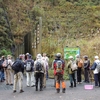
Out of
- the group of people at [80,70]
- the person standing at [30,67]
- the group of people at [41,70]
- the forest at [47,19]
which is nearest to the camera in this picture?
the group of people at [41,70]

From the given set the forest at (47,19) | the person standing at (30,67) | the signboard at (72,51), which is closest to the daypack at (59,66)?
the person standing at (30,67)

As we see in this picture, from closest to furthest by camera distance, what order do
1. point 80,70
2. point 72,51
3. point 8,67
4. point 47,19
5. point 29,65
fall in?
point 29,65, point 8,67, point 80,70, point 72,51, point 47,19

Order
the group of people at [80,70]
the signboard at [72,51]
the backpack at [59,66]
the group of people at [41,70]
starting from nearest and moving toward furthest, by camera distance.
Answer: the backpack at [59,66], the group of people at [41,70], the group of people at [80,70], the signboard at [72,51]

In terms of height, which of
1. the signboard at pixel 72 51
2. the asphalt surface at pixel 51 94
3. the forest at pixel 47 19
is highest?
the forest at pixel 47 19

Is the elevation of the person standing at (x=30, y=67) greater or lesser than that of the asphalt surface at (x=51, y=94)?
greater

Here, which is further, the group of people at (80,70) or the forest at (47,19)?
the forest at (47,19)

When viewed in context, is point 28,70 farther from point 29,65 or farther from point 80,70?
point 80,70

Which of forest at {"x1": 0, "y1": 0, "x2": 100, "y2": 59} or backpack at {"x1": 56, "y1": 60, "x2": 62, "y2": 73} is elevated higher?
forest at {"x1": 0, "y1": 0, "x2": 100, "y2": 59}

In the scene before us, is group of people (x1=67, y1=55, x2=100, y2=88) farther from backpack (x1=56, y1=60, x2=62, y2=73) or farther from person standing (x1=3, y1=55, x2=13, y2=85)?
person standing (x1=3, y1=55, x2=13, y2=85)

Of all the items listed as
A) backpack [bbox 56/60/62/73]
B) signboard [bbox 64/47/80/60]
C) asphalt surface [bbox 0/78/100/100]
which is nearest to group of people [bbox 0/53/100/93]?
backpack [bbox 56/60/62/73]

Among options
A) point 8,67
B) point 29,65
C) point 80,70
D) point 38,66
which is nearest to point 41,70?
point 38,66

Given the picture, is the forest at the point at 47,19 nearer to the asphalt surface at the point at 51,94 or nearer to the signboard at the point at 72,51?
the signboard at the point at 72,51

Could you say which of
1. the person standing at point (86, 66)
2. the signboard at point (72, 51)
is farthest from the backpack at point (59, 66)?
the signboard at point (72, 51)

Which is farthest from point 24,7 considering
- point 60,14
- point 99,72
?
point 99,72
